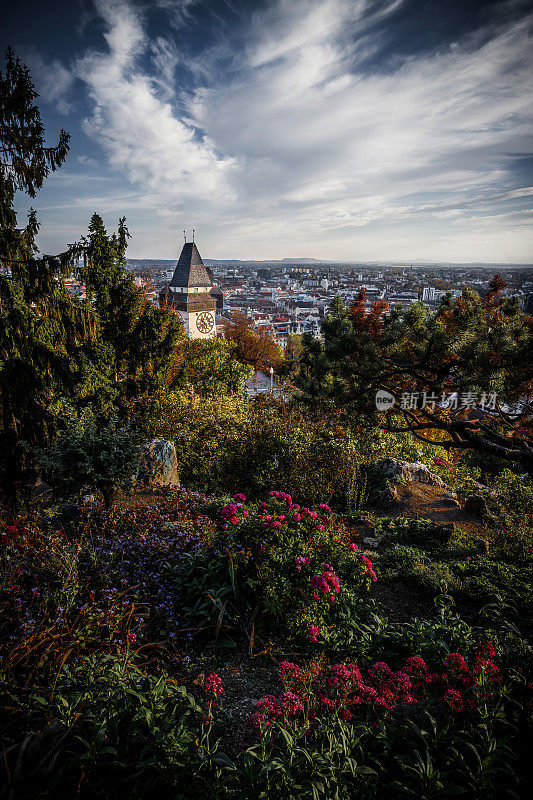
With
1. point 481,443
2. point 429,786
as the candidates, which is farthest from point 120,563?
point 481,443

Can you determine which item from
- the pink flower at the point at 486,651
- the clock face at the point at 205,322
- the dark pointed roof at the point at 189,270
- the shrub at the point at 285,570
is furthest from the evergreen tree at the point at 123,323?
the dark pointed roof at the point at 189,270

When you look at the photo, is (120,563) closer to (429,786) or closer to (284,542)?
(284,542)

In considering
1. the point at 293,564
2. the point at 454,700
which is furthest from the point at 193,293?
the point at 454,700

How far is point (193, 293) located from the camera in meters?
38.6

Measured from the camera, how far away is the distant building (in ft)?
125

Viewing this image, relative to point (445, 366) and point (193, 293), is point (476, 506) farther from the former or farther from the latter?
point (193, 293)

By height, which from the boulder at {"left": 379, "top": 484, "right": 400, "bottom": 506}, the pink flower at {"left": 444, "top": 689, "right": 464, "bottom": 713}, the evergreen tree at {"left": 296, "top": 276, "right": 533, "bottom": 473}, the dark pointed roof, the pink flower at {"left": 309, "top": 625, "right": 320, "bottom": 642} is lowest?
the boulder at {"left": 379, "top": 484, "right": 400, "bottom": 506}

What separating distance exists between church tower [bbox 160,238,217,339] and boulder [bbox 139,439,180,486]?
32128 mm

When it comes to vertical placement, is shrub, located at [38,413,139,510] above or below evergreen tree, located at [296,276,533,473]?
below

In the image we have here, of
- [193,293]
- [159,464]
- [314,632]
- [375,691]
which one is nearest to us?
[375,691]

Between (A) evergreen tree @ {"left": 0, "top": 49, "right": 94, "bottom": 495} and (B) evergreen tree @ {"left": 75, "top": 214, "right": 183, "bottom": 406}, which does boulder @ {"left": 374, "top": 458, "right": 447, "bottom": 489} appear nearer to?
(B) evergreen tree @ {"left": 75, "top": 214, "right": 183, "bottom": 406}

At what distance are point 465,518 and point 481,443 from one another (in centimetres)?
297

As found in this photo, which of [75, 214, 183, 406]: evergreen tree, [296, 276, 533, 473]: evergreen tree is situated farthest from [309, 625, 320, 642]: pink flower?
[75, 214, 183, 406]: evergreen tree

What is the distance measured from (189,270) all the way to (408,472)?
120 feet
